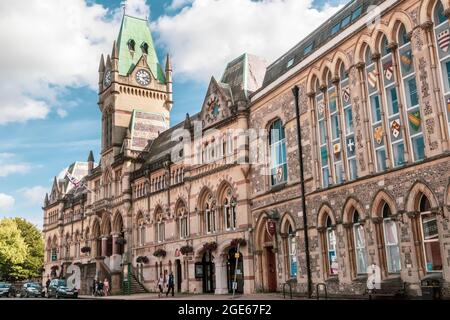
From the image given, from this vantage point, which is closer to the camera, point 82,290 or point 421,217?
point 421,217

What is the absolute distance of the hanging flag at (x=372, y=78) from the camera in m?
22.2

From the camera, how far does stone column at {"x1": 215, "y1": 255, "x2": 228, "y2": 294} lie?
1312 inches

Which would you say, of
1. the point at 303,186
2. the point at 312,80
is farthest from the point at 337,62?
the point at 303,186

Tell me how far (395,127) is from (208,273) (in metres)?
20.0

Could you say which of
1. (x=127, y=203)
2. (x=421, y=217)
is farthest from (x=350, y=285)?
(x=127, y=203)

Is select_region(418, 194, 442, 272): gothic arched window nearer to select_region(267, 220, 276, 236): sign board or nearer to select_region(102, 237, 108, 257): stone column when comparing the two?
select_region(267, 220, 276, 236): sign board

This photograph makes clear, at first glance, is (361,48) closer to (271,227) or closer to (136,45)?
(271,227)

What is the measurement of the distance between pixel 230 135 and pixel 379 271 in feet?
51.3

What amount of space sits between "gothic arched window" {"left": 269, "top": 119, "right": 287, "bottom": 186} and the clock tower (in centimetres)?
2229

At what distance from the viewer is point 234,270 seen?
33312mm
